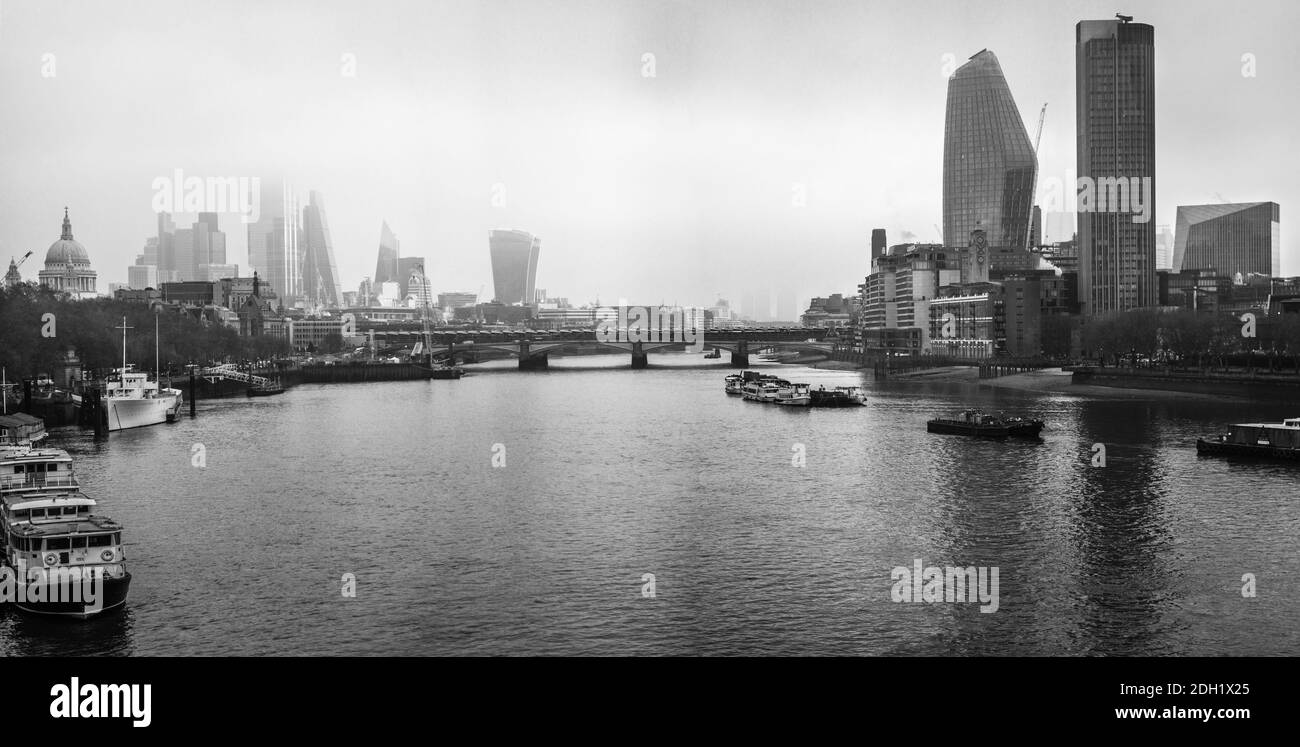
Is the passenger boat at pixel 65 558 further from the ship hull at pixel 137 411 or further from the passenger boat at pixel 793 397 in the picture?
the passenger boat at pixel 793 397

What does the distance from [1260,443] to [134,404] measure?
1402 inches

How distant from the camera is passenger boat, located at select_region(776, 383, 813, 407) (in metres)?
51.5

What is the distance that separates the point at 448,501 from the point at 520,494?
1.62m

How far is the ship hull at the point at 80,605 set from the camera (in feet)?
45.8

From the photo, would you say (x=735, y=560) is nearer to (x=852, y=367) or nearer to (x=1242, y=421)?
(x=1242, y=421)

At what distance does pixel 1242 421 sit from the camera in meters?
38.8

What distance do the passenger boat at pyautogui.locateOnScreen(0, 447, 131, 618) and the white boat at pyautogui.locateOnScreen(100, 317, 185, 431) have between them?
22.6 m

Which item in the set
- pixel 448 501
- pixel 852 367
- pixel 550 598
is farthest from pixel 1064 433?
pixel 852 367

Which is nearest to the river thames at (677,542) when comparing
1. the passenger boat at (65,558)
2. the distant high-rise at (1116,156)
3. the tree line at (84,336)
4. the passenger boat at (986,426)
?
the passenger boat at (65,558)

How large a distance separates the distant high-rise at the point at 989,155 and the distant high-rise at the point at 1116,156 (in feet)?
126

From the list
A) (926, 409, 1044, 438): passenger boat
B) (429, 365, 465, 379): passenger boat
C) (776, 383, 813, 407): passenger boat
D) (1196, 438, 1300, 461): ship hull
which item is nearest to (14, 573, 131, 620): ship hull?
(1196, 438, 1300, 461): ship hull

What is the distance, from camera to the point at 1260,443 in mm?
29266

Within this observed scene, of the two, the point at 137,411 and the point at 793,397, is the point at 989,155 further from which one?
the point at 137,411

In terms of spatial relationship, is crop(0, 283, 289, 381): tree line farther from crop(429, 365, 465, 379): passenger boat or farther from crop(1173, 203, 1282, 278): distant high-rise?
crop(1173, 203, 1282, 278): distant high-rise
